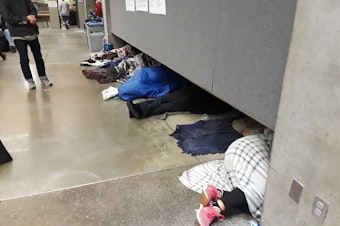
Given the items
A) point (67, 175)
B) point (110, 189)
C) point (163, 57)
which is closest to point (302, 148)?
point (110, 189)

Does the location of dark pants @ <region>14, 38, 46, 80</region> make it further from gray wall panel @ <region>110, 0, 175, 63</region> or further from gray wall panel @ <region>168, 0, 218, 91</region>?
gray wall panel @ <region>168, 0, 218, 91</region>

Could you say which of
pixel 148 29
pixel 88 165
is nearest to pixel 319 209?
pixel 88 165

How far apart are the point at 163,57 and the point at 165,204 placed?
1845 mm

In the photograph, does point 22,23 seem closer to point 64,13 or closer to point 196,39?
point 196,39

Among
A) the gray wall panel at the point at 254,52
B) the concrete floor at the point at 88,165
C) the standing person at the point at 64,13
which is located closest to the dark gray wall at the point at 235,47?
the gray wall panel at the point at 254,52

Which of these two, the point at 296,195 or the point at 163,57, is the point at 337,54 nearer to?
the point at 296,195

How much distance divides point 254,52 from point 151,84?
6.75ft

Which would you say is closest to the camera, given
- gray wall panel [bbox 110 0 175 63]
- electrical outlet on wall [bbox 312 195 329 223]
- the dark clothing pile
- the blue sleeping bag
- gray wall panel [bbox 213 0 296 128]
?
electrical outlet on wall [bbox 312 195 329 223]

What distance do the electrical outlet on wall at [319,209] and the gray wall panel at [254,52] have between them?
1.65ft

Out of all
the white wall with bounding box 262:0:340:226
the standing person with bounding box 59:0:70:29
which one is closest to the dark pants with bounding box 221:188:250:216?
the white wall with bounding box 262:0:340:226

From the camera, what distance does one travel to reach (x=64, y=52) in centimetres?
638

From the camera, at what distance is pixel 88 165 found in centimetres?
210

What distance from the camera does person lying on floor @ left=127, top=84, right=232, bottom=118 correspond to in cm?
294

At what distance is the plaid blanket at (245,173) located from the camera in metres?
1.57
